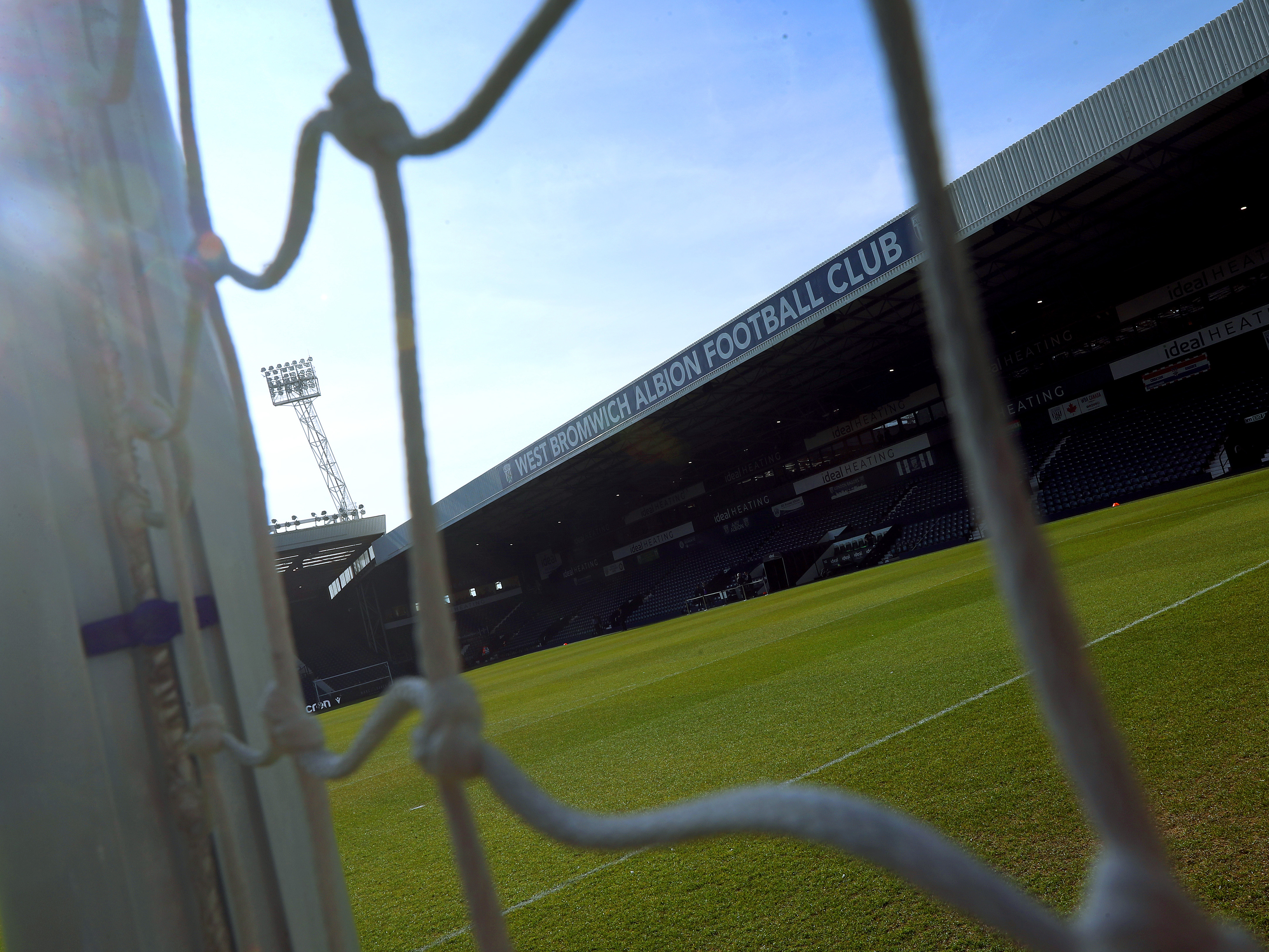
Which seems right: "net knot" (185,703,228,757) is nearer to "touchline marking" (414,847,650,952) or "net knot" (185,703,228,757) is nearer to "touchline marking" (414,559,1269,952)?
"touchline marking" (414,559,1269,952)

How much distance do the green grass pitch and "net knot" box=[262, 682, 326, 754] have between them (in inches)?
28.4

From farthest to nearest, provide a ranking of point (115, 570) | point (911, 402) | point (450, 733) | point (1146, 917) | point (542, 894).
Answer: point (911, 402), point (542, 894), point (115, 570), point (450, 733), point (1146, 917)

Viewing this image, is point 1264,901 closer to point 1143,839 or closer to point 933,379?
point 1143,839

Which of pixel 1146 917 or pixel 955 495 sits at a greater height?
pixel 1146 917

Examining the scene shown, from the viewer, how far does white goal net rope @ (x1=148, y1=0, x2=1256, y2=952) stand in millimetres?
362

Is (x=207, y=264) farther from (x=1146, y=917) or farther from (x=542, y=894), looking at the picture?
(x=542, y=894)

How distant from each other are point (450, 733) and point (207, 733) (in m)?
0.45

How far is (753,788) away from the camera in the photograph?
2.04ft

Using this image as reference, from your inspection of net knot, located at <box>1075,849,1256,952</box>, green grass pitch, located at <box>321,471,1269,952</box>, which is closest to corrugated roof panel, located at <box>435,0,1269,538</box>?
green grass pitch, located at <box>321,471,1269,952</box>

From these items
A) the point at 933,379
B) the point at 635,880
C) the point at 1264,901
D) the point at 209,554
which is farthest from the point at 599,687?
the point at 933,379

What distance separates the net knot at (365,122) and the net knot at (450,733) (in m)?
0.43

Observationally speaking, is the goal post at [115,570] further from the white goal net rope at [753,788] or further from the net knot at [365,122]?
the net knot at [365,122]

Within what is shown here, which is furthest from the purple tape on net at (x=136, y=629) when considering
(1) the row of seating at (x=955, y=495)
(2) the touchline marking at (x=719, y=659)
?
(1) the row of seating at (x=955, y=495)

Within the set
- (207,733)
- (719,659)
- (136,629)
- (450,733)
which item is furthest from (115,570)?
(719,659)
